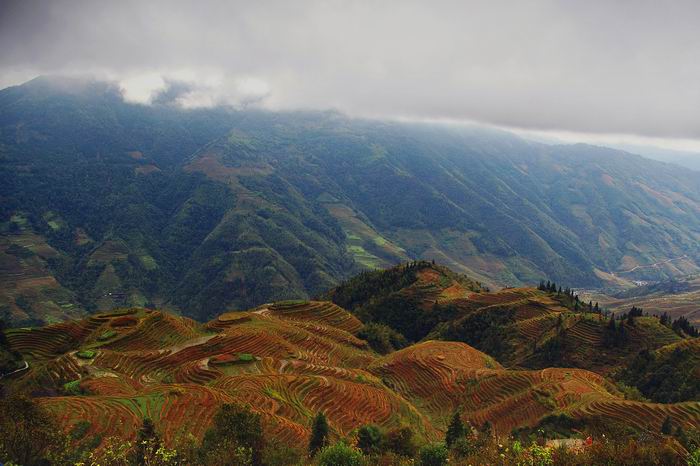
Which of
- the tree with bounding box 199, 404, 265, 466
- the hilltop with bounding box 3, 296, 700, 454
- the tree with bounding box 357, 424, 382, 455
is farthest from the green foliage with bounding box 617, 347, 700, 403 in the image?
the tree with bounding box 199, 404, 265, 466

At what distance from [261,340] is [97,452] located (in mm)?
54968

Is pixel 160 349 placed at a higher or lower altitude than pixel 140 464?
lower

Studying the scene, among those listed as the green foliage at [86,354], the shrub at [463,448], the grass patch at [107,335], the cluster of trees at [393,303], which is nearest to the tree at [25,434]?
the shrub at [463,448]

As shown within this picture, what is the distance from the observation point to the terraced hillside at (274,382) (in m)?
51.3

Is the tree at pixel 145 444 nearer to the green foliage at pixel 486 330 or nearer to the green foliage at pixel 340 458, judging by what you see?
the green foliage at pixel 340 458

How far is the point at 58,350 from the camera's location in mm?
88062

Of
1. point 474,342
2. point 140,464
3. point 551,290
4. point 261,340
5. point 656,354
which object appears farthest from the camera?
point 551,290

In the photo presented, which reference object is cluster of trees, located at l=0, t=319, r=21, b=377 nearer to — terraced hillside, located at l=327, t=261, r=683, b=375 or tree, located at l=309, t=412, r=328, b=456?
tree, located at l=309, t=412, r=328, b=456

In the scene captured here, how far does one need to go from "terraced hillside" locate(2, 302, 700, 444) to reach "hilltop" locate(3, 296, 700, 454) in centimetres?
21

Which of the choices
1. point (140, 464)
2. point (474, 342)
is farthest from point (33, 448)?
point (474, 342)

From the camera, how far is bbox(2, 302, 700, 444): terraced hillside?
168ft

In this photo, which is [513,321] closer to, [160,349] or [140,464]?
[160,349]

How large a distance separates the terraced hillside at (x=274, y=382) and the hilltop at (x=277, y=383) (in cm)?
21

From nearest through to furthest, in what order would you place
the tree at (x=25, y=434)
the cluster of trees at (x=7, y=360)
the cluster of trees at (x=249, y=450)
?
the cluster of trees at (x=249, y=450), the tree at (x=25, y=434), the cluster of trees at (x=7, y=360)
